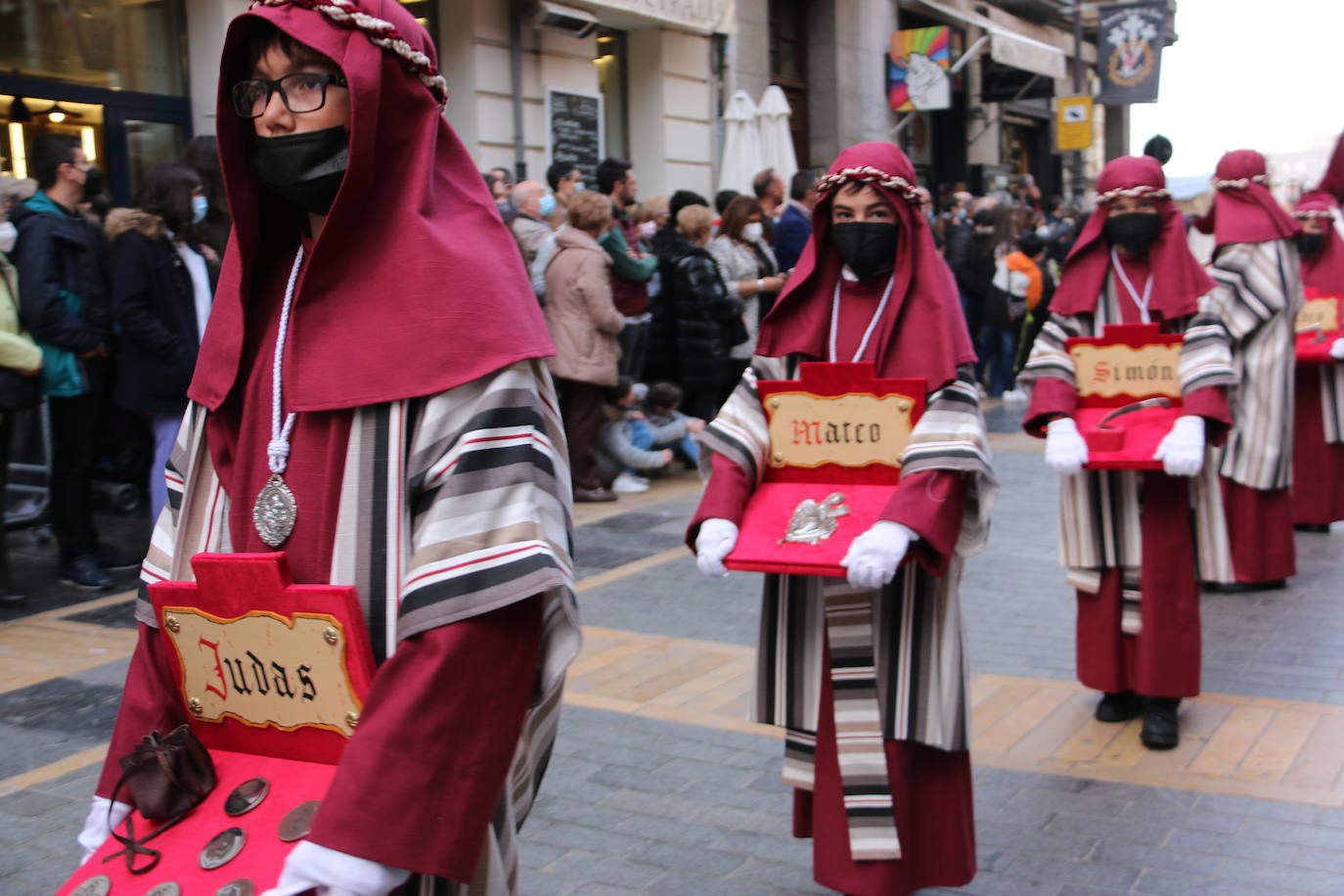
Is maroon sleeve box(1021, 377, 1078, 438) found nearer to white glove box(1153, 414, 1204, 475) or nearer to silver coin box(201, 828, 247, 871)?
white glove box(1153, 414, 1204, 475)

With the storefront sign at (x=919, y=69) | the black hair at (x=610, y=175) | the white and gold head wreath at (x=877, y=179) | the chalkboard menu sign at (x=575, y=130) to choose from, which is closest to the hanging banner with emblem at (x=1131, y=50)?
the storefront sign at (x=919, y=69)

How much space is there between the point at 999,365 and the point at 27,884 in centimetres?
1257

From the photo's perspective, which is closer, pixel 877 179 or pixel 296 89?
pixel 296 89

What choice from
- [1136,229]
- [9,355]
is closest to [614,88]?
[9,355]

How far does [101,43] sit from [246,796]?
9.34 metres

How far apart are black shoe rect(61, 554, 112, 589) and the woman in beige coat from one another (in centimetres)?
316

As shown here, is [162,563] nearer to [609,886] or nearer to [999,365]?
[609,886]

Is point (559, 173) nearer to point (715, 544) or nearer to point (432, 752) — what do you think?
point (715, 544)

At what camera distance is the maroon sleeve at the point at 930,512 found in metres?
3.16

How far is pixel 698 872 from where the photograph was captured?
3.81m

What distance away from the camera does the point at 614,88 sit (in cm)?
1497

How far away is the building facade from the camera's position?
31.8 feet

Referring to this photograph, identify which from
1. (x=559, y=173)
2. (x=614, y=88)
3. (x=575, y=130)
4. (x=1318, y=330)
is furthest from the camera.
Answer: (x=614, y=88)

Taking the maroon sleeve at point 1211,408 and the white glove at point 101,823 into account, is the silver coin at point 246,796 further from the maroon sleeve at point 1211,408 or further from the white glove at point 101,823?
the maroon sleeve at point 1211,408
